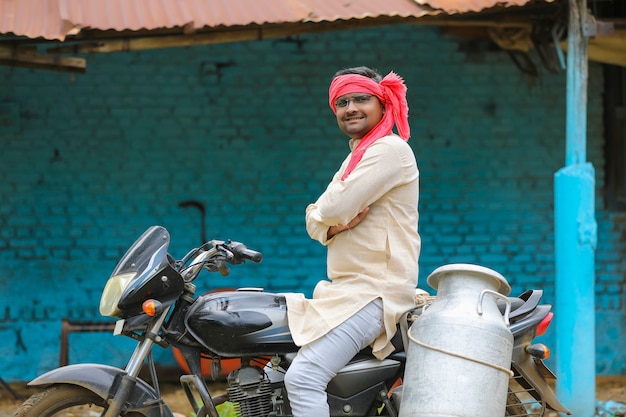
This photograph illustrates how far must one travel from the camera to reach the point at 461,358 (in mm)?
3484

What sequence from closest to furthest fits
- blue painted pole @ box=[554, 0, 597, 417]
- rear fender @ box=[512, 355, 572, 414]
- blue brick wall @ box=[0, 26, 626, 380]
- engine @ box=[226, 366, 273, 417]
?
1. engine @ box=[226, 366, 273, 417]
2. rear fender @ box=[512, 355, 572, 414]
3. blue painted pole @ box=[554, 0, 597, 417]
4. blue brick wall @ box=[0, 26, 626, 380]

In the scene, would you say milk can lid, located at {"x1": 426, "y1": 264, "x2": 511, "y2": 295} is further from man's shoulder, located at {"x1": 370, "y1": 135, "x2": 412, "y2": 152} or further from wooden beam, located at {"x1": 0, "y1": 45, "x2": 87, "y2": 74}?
wooden beam, located at {"x1": 0, "y1": 45, "x2": 87, "y2": 74}

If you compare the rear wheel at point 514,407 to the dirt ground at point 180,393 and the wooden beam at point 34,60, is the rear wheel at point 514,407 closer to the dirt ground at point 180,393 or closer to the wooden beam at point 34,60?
the dirt ground at point 180,393

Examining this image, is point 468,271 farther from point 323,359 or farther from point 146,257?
point 146,257

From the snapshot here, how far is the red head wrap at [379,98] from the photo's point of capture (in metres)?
3.65

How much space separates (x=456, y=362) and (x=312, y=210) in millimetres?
822

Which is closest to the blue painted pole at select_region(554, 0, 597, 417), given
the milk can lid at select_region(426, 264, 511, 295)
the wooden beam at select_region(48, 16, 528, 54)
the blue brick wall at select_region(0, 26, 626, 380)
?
the wooden beam at select_region(48, 16, 528, 54)

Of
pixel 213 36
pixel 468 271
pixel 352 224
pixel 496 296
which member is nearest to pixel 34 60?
pixel 213 36

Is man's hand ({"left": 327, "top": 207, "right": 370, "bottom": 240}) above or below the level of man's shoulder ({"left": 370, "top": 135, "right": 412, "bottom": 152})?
below

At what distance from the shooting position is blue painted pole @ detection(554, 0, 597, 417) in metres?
5.95

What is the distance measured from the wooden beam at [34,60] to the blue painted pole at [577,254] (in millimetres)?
3250

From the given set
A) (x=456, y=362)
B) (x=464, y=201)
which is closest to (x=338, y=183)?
(x=456, y=362)

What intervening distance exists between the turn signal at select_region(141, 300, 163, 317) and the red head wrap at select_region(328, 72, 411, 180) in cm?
88

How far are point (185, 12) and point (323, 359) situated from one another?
3024 millimetres
